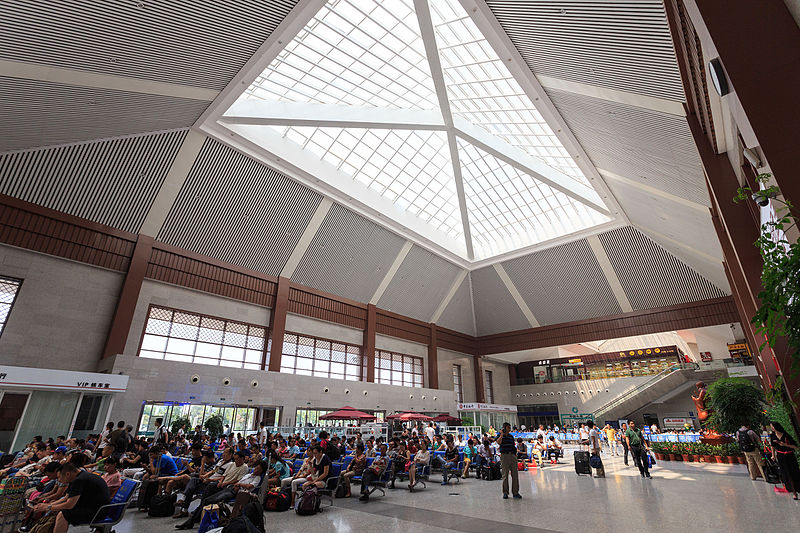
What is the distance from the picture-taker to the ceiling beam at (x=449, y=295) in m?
28.5

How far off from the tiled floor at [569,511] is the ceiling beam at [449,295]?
1956cm

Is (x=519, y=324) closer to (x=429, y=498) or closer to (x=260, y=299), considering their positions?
(x=260, y=299)

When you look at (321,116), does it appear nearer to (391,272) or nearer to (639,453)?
(391,272)

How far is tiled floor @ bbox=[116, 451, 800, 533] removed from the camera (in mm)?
5469

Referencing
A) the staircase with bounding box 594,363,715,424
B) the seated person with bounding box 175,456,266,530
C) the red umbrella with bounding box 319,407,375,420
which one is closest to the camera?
the seated person with bounding box 175,456,266,530

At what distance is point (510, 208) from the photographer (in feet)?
80.1

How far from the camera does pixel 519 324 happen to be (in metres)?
30.8

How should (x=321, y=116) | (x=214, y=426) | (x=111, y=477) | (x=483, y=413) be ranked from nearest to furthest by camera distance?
(x=111, y=477) → (x=321, y=116) → (x=214, y=426) → (x=483, y=413)

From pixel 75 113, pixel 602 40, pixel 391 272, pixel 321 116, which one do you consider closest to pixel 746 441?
pixel 602 40

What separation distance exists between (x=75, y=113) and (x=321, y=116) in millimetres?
7523

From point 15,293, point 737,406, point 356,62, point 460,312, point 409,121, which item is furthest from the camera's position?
point 460,312

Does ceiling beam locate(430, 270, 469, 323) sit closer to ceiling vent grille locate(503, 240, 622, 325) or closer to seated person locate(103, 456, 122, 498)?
ceiling vent grille locate(503, 240, 622, 325)

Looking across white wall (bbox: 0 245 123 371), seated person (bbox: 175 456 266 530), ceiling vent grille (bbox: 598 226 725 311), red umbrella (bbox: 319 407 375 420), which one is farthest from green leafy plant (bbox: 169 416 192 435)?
ceiling vent grille (bbox: 598 226 725 311)

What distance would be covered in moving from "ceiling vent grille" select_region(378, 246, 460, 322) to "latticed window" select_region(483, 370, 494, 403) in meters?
9.59
